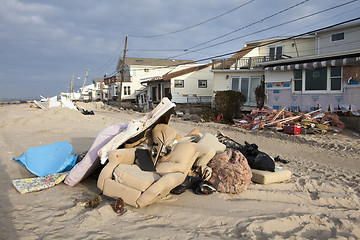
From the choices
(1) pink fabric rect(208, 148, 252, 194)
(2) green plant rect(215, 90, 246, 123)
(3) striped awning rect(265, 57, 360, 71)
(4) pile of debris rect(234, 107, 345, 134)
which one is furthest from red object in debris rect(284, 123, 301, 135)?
(1) pink fabric rect(208, 148, 252, 194)

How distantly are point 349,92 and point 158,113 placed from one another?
11798 millimetres

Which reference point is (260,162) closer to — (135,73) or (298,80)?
(298,80)

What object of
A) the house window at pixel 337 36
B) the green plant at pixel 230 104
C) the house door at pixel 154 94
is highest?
the house window at pixel 337 36

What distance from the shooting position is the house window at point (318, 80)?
1298 cm

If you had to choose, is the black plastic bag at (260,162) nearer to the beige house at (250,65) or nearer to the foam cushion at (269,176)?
the foam cushion at (269,176)

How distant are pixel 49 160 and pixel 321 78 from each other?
46.0ft

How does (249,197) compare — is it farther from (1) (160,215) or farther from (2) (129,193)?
(2) (129,193)

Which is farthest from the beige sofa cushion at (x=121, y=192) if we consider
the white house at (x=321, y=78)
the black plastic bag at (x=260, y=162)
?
the white house at (x=321, y=78)

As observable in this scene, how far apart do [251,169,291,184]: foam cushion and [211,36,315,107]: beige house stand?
14.6 meters

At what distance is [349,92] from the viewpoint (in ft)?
40.7

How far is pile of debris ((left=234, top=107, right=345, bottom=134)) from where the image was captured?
443 inches

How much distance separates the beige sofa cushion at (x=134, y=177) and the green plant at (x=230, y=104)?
1414 cm

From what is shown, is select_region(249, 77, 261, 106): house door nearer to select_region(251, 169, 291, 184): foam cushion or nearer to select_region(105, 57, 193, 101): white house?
select_region(251, 169, 291, 184): foam cushion

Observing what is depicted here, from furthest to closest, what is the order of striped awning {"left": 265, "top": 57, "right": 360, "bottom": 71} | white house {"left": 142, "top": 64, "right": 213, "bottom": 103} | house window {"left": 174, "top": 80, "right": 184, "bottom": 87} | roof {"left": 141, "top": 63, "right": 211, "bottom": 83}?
house window {"left": 174, "top": 80, "right": 184, "bottom": 87}
roof {"left": 141, "top": 63, "right": 211, "bottom": 83}
white house {"left": 142, "top": 64, "right": 213, "bottom": 103}
striped awning {"left": 265, "top": 57, "right": 360, "bottom": 71}
